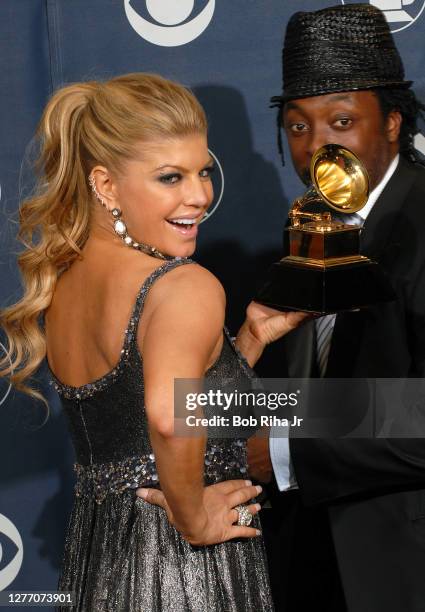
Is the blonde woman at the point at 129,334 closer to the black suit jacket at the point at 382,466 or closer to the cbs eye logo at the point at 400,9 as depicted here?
the black suit jacket at the point at 382,466

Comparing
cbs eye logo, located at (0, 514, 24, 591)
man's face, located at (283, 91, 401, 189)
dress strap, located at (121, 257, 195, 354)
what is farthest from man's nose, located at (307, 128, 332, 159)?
cbs eye logo, located at (0, 514, 24, 591)

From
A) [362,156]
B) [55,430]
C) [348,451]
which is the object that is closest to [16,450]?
[55,430]

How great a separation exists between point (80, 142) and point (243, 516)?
0.92 m

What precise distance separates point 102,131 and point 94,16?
1.07 m

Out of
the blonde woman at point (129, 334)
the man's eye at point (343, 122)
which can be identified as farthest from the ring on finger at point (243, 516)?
the man's eye at point (343, 122)

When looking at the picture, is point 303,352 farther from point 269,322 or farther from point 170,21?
point 170,21

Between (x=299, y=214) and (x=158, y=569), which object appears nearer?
(x=158, y=569)

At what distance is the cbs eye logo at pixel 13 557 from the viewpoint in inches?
136

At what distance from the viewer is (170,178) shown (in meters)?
2.20

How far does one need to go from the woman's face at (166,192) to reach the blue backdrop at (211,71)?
83 cm

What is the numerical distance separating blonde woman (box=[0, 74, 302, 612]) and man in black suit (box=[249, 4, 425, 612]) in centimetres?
30

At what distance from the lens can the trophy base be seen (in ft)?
7.38

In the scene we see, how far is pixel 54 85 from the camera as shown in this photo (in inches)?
122

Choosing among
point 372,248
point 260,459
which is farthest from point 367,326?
point 260,459
